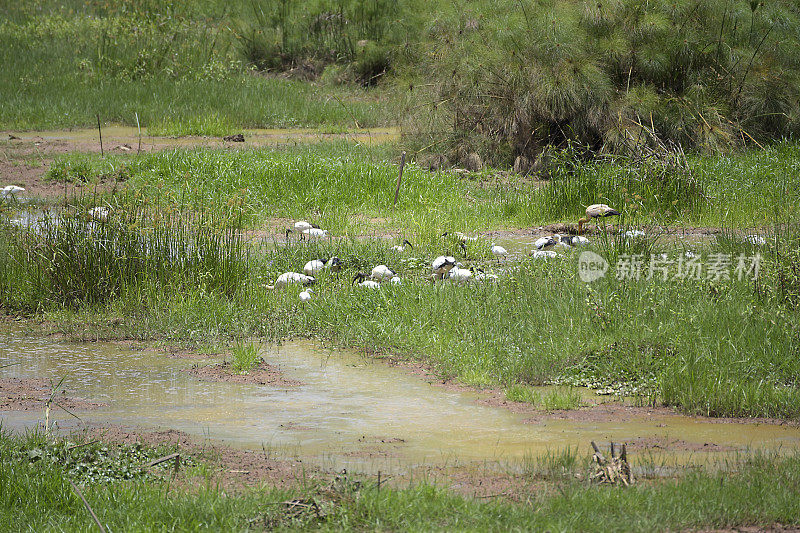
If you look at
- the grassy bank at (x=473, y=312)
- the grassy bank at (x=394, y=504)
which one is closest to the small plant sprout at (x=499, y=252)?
the grassy bank at (x=473, y=312)

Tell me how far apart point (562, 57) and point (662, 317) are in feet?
24.0

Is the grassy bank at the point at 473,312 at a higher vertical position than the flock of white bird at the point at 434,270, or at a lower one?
higher

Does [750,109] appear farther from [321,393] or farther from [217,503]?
[217,503]

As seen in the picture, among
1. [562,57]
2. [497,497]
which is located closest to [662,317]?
[497,497]

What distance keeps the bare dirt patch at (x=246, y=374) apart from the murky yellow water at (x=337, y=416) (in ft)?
0.26

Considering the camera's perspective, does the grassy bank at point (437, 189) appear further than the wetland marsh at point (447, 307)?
Yes

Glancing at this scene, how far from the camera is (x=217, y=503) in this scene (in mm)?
3607

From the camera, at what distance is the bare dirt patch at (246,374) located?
567cm

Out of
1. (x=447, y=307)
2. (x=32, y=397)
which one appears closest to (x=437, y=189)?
(x=447, y=307)

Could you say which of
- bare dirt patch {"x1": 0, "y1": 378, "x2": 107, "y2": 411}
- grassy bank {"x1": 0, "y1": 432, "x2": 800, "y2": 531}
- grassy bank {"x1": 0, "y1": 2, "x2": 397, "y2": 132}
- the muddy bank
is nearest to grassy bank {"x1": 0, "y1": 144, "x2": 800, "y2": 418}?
bare dirt patch {"x1": 0, "y1": 378, "x2": 107, "y2": 411}

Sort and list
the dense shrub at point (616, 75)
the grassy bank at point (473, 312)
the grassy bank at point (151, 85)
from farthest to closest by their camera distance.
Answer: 1. the grassy bank at point (151, 85)
2. the dense shrub at point (616, 75)
3. the grassy bank at point (473, 312)

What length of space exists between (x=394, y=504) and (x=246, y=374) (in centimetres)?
238

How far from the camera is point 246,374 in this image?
5.77 metres

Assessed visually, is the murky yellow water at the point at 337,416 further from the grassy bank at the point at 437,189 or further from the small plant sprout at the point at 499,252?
the grassy bank at the point at 437,189
